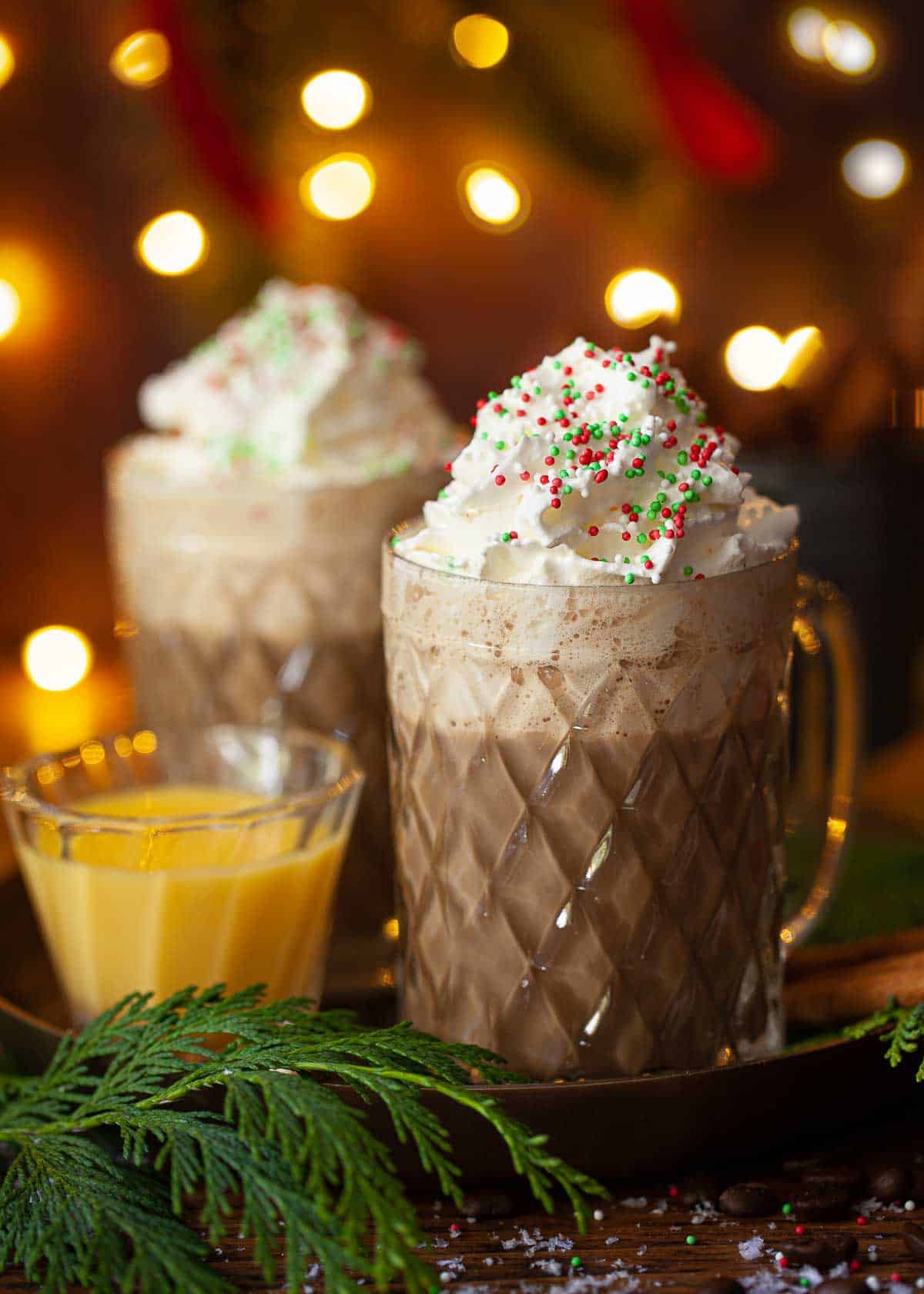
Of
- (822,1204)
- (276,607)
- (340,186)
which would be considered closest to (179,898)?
(276,607)

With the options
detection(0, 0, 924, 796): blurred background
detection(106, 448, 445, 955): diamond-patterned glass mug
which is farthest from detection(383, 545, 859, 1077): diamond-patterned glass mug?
detection(0, 0, 924, 796): blurred background

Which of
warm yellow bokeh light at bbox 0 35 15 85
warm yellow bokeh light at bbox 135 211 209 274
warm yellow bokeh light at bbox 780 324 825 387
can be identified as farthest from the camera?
warm yellow bokeh light at bbox 135 211 209 274

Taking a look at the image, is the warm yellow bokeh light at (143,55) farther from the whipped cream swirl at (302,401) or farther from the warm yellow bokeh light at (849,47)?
the warm yellow bokeh light at (849,47)

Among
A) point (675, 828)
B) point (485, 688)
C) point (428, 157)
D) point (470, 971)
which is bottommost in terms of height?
point (470, 971)

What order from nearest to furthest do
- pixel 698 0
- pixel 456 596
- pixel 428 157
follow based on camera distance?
pixel 456 596 → pixel 698 0 → pixel 428 157

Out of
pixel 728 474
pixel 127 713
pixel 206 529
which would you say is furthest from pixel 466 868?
pixel 127 713

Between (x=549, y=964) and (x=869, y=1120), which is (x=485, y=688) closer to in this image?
(x=549, y=964)

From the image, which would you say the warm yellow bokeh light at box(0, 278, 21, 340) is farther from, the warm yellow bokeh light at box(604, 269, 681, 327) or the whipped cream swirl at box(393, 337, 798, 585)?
the whipped cream swirl at box(393, 337, 798, 585)

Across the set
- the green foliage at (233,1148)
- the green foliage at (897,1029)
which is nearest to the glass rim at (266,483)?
the green foliage at (233,1148)
